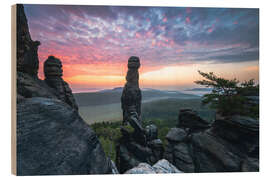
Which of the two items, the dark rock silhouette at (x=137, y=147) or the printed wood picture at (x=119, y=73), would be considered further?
the dark rock silhouette at (x=137, y=147)

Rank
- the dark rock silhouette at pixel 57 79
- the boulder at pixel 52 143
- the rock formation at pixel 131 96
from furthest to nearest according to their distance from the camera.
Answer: the rock formation at pixel 131 96
the dark rock silhouette at pixel 57 79
the boulder at pixel 52 143

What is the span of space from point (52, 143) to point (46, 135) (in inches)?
10.2

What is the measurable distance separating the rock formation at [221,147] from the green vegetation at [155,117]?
703 millimetres

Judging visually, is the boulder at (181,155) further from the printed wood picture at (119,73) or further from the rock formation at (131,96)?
the rock formation at (131,96)

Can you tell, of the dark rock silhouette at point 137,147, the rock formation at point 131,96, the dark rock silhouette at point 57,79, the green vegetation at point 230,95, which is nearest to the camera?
the green vegetation at point 230,95

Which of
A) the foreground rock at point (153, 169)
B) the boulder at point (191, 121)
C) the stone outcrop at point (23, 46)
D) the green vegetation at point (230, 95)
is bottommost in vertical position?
the foreground rock at point (153, 169)

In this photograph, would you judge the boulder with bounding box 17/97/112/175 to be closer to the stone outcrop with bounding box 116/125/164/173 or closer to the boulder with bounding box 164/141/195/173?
the boulder with bounding box 164/141/195/173

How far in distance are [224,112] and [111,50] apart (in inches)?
202

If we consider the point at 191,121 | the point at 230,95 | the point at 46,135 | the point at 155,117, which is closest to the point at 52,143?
the point at 46,135

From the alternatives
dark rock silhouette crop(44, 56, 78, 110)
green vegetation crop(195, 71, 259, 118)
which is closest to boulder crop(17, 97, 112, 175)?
dark rock silhouette crop(44, 56, 78, 110)

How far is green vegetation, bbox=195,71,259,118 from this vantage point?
3.73 meters

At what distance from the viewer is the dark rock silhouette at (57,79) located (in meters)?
4.20

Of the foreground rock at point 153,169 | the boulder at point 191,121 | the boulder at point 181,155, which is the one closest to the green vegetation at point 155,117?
the boulder at point 191,121

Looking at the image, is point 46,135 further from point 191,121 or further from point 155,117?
point 155,117
